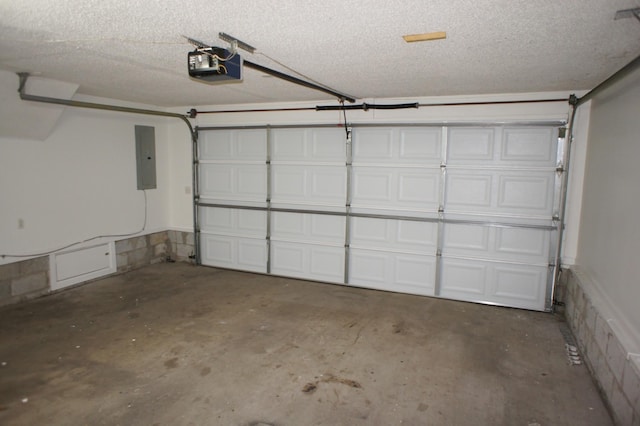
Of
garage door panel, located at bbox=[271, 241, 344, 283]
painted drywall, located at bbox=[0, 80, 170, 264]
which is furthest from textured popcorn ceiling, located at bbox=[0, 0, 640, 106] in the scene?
garage door panel, located at bbox=[271, 241, 344, 283]

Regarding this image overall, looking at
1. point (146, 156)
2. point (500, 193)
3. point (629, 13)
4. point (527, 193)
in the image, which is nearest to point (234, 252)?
point (146, 156)

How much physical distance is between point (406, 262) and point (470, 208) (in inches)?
43.4

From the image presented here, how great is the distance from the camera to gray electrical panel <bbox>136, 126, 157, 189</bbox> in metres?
6.42

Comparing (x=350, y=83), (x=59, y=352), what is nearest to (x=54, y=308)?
(x=59, y=352)

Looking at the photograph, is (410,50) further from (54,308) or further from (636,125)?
(54,308)

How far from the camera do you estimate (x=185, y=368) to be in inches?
138

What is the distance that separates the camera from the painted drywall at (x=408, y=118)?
15.4ft

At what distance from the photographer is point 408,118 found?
17.5 feet

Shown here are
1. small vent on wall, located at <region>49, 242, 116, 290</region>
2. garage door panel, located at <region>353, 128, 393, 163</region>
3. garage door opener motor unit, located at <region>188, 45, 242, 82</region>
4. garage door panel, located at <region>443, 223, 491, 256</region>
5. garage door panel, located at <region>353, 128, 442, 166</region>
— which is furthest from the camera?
garage door panel, located at <region>353, 128, 393, 163</region>

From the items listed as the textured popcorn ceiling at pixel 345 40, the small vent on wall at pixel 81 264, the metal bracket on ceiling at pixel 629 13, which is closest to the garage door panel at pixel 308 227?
the textured popcorn ceiling at pixel 345 40

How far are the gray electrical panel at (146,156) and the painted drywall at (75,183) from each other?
9 cm

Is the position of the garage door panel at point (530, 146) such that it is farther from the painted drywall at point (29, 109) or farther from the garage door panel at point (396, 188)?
the painted drywall at point (29, 109)

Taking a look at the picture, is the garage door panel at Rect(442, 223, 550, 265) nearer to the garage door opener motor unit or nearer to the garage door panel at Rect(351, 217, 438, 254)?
the garage door panel at Rect(351, 217, 438, 254)

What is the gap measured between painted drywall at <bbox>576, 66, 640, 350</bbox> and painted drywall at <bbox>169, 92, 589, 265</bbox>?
220mm
